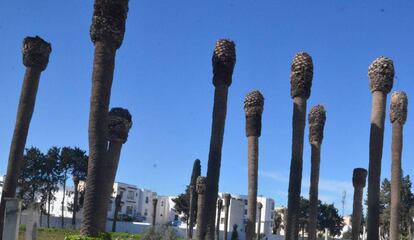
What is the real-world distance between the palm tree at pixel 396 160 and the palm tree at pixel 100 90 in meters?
13.2

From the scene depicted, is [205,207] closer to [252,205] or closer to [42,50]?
[252,205]

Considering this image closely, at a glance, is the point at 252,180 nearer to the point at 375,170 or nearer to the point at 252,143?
the point at 252,143

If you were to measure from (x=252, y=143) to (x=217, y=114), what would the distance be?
4.86m

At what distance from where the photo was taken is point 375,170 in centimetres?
2127

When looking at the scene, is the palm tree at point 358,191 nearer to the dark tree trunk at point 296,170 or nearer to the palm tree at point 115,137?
the dark tree trunk at point 296,170

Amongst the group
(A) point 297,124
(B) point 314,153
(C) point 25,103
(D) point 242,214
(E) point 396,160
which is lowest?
(D) point 242,214

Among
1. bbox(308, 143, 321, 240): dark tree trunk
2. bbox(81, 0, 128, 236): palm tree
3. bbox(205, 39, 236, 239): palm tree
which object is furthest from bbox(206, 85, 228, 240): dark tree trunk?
bbox(81, 0, 128, 236): palm tree

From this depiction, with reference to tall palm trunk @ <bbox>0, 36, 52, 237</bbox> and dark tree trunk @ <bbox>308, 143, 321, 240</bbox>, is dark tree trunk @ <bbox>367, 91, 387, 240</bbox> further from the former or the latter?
tall palm trunk @ <bbox>0, 36, 52, 237</bbox>

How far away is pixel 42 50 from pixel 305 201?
207 ft

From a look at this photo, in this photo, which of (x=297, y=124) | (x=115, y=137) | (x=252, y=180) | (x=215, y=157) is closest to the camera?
(x=297, y=124)

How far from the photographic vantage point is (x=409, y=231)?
50.5 metres

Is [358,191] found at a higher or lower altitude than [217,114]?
lower

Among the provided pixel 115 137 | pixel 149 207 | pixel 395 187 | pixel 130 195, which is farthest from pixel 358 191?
pixel 149 207

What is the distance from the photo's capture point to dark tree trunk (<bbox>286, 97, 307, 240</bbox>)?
75.8ft
